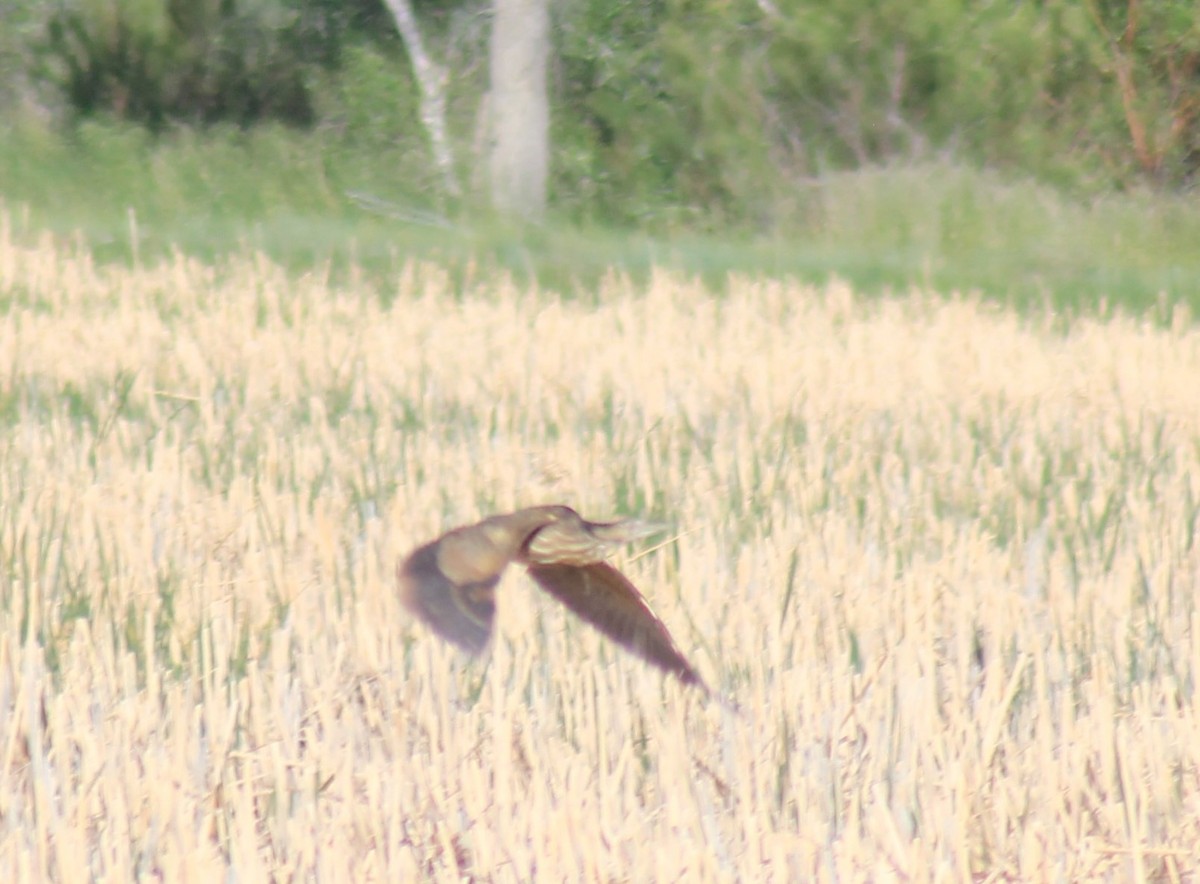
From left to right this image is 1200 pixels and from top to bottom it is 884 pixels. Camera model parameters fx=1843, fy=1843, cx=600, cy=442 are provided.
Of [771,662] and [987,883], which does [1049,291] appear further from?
[987,883]

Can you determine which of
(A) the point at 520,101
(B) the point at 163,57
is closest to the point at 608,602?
(A) the point at 520,101

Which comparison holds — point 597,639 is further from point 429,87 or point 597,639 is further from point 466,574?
point 429,87

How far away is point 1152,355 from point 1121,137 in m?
9.79

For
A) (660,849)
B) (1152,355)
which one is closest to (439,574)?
(660,849)

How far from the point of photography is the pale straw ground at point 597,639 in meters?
2.33

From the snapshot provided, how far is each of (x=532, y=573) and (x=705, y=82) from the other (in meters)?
14.4

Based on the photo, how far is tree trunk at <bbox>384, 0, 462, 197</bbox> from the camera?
1627 cm

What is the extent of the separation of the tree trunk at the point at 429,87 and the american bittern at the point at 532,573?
1385cm

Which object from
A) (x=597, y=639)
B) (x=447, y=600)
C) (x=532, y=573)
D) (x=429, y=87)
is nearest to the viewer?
(x=447, y=600)

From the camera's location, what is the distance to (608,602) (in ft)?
7.81

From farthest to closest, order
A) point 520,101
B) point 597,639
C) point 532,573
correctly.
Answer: point 520,101 < point 597,639 < point 532,573

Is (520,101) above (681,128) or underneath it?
above

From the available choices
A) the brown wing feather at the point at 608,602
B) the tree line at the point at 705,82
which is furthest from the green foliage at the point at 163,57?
the brown wing feather at the point at 608,602

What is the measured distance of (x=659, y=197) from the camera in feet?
56.0
